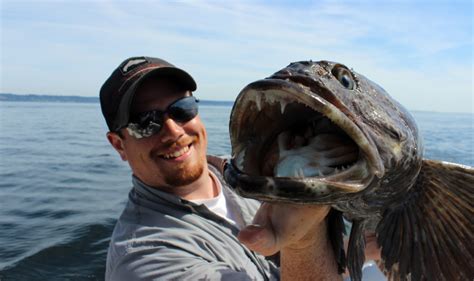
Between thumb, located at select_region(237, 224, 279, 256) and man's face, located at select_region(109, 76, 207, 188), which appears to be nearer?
thumb, located at select_region(237, 224, 279, 256)

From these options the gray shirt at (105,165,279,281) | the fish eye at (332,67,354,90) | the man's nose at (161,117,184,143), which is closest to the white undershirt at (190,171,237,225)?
the gray shirt at (105,165,279,281)

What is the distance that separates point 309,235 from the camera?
2500 mm

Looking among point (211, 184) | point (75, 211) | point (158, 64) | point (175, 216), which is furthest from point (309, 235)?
point (75, 211)

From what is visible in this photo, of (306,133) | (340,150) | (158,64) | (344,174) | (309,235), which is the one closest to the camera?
(344,174)

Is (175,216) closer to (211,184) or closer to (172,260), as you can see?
(172,260)

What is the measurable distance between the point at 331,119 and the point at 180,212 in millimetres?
1995

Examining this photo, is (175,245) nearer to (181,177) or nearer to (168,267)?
(168,267)

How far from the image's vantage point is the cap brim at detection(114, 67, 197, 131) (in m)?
3.94

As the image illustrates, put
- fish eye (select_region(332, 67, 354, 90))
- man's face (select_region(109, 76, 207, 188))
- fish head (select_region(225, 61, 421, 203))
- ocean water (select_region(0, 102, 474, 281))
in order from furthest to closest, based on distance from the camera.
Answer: ocean water (select_region(0, 102, 474, 281)), man's face (select_region(109, 76, 207, 188)), fish eye (select_region(332, 67, 354, 90)), fish head (select_region(225, 61, 421, 203))

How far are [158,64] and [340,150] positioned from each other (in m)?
2.55

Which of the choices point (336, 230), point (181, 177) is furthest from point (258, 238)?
point (181, 177)

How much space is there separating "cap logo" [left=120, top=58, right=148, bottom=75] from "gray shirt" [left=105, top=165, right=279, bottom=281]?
0.98m

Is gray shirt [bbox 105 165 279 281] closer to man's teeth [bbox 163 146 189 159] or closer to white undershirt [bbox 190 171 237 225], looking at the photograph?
white undershirt [bbox 190 171 237 225]

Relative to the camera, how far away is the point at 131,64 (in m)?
4.17
